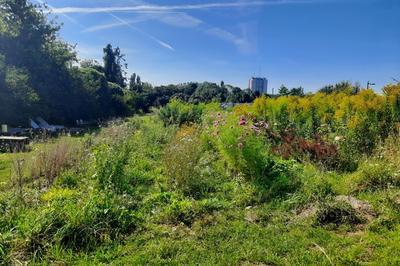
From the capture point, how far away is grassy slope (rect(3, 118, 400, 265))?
3021 mm

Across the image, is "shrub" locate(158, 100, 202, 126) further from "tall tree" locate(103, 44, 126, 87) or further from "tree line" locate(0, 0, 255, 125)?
"tall tree" locate(103, 44, 126, 87)

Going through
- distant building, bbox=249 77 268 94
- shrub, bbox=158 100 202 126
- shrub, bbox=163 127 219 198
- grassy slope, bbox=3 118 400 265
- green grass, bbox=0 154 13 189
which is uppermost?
distant building, bbox=249 77 268 94

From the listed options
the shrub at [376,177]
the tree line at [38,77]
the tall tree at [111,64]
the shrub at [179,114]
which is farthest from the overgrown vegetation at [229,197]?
the tall tree at [111,64]

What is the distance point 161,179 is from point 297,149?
8.14 feet

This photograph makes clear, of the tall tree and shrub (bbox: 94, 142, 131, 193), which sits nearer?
shrub (bbox: 94, 142, 131, 193)

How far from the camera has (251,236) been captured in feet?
11.3

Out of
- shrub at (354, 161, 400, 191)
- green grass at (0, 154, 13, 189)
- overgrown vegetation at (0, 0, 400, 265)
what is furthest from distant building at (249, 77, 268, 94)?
shrub at (354, 161, 400, 191)

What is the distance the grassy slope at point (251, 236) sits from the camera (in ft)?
9.91

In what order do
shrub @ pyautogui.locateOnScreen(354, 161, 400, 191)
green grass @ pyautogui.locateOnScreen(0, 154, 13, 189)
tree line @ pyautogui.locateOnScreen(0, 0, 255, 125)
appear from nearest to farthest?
1. shrub @ pyautogui.locateOnScreen(354, 161, 400, 191)
2. green grass @ pyautogui.locateOnScreen(0, 154, 13, 189)
3. tree line @ pyautogui.locateOnScreen(0, 0, 255, 125)

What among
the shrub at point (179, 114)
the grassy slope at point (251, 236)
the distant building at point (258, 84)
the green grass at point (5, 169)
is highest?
the distant building at point (258, 84)

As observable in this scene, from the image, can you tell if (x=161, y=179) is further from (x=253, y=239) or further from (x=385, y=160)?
(x=385, y=160)

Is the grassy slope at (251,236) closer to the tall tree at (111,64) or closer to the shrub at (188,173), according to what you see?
the shrub at (188,173)

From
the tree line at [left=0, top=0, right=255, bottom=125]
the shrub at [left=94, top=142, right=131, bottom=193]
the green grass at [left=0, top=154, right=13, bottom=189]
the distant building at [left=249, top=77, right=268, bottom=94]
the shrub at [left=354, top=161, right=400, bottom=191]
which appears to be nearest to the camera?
the shrub at [left=354, top=161, right=400, bottom=191]

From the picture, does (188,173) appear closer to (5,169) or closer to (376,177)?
(376,177)
